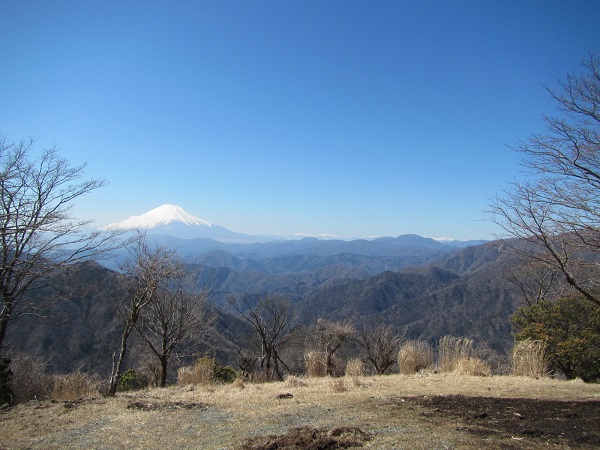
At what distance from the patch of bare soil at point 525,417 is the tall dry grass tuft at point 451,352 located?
16.1 ft

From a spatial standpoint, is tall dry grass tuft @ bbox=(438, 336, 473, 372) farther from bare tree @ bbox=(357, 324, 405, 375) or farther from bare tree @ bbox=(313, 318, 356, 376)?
bare tree @ bbox=(313, 318, 356, 376)

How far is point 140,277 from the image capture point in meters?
11.5

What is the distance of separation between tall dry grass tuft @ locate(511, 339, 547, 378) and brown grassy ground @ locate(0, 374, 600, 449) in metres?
1.17

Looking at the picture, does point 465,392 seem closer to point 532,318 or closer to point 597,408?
point 597,408

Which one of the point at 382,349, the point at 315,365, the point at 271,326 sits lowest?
the point at 382,349

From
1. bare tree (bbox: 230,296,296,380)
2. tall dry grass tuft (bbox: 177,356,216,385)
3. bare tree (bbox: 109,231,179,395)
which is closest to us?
bare tree (bbox: 109,231,179,395)

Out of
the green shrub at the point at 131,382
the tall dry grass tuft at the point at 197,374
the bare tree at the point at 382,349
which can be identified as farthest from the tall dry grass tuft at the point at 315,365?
the green shrub at the point at 131,382

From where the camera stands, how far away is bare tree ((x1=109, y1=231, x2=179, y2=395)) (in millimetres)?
9594

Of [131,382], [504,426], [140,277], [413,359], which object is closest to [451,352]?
[413,359]

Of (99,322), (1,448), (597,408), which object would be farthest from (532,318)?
(99,322)

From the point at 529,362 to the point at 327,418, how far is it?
7494mm

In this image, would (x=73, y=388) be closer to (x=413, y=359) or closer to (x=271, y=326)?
(x=413, y=359)

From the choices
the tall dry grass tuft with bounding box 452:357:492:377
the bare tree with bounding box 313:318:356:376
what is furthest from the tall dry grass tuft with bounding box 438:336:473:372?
the bare tree with bounding box 313:318:356:376

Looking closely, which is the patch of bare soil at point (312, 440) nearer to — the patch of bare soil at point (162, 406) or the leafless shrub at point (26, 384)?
the patch of bare soil at point (162, 406)
